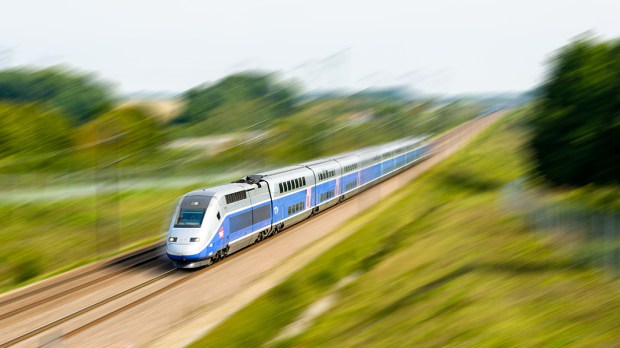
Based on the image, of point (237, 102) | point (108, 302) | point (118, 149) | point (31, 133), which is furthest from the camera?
point (237, 102)

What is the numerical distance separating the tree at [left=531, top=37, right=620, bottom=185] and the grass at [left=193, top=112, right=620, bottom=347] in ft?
12.0

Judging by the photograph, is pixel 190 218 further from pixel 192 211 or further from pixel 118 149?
pixel 118 149

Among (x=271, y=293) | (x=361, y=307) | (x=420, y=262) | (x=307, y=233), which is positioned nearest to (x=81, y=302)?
(x=271, y=293)

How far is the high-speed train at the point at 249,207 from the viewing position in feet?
90.4

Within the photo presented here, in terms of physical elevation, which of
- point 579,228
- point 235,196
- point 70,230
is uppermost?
point 235,196

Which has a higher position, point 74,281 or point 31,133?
point 31,133

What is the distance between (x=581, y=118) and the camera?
98.9 ft

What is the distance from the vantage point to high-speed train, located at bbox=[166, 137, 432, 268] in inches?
1085

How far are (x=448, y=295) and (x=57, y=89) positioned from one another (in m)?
80.3

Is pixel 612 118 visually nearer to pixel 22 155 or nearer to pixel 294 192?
pixel 294 192

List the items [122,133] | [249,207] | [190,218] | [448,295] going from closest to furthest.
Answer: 1. [448,295]
2. [190,218]
3. [249,207]
4. [122,133]

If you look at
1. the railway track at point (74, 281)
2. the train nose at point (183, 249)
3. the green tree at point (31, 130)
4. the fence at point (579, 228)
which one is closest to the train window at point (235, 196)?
the train nose at point (183, 249)

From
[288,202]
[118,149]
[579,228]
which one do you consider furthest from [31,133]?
[579,228]

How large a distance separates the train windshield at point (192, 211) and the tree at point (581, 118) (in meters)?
15.8
